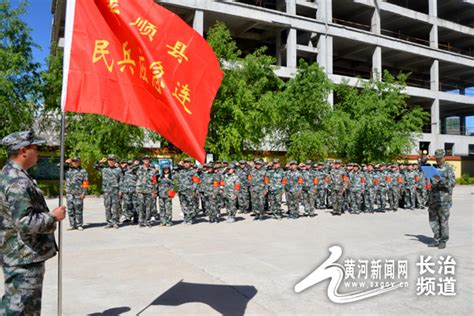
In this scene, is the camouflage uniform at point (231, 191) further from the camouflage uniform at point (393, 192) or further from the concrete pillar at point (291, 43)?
the concrete pillar at point (291, 43)

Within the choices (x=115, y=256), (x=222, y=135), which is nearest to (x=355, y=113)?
(x=222, y=135)

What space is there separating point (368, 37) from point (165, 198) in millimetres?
27939

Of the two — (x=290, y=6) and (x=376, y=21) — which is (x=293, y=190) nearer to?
(x=290, y=6)

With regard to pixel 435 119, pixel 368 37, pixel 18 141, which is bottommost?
pixel 18 141

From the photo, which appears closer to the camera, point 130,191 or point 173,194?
point 173,194

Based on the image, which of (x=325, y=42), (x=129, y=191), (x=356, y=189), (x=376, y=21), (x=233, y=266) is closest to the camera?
(x=233, y=266)

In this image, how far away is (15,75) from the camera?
17547mm

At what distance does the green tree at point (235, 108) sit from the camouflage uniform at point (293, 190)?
23.4 ft

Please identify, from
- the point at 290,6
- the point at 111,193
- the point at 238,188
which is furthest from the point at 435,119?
the point at 111,193

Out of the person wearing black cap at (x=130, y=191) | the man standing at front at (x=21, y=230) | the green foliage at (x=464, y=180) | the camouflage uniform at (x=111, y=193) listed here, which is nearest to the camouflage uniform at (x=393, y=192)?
the person wearing black cap at (x=130, y=191)

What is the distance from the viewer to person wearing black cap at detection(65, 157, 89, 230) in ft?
32.5

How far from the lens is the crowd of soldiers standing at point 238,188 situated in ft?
34.3

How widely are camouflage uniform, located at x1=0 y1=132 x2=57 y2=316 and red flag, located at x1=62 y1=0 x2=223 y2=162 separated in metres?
0.95

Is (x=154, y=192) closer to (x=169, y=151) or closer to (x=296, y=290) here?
(x=296, y=290)
